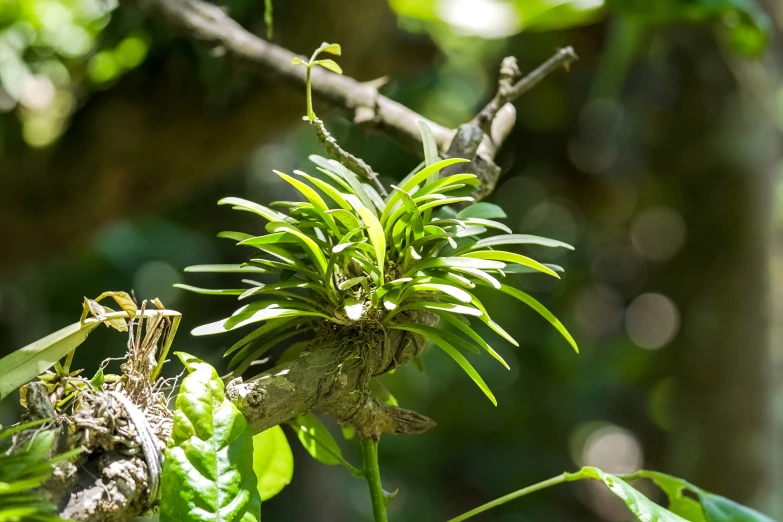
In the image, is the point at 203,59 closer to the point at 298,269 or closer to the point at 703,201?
the point at 298,269

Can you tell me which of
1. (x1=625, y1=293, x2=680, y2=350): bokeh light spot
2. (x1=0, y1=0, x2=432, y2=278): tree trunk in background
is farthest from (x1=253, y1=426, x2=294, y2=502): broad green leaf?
(x1=625, y1=293, x2=680, y2=350): bokeh light spot

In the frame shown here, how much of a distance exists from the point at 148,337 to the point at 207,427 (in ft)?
0.19

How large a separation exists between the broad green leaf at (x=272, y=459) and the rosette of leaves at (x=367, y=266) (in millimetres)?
80

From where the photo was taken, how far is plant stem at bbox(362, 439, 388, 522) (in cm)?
36

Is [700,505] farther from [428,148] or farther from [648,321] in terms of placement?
[648,321]

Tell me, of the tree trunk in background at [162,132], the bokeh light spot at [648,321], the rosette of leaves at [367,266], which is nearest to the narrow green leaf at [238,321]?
the rosette of leaves at [367,266]

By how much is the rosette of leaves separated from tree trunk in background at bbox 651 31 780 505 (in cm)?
119

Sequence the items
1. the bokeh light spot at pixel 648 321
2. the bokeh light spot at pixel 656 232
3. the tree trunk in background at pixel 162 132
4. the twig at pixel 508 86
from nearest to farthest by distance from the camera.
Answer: the twig at pixel 508 86, the tree trunk in background at pixel 162 132, the bokeh light spot at pixel 656 232, the bokeh light spot at pixel 648 321

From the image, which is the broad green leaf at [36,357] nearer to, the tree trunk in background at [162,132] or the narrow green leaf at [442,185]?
the narrow green leaf at [442,185]

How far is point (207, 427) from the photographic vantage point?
0.30m

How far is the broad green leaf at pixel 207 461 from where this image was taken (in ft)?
0.93

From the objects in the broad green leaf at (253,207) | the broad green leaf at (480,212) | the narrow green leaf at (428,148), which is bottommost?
the broad green leaf at (253,207)

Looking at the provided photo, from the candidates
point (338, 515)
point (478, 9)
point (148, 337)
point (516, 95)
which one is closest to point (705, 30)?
point (478, 9)

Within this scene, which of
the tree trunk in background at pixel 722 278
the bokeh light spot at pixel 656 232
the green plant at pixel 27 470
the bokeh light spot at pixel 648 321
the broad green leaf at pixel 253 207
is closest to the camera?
the green plant at pixel 27 470
